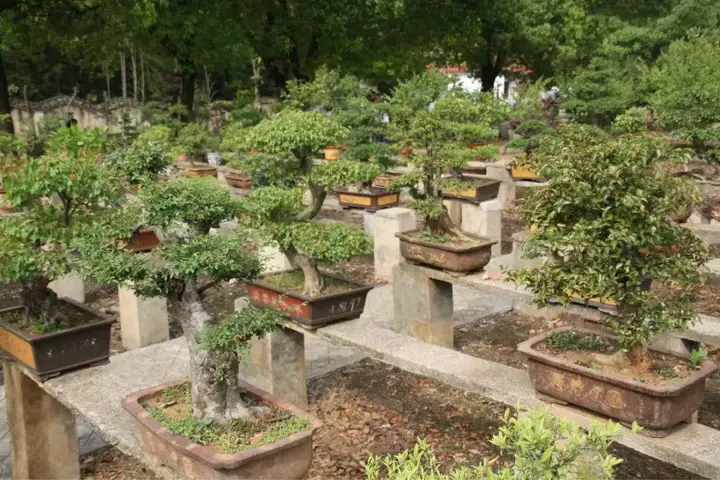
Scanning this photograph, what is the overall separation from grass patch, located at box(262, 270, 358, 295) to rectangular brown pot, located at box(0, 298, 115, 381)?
1.35m

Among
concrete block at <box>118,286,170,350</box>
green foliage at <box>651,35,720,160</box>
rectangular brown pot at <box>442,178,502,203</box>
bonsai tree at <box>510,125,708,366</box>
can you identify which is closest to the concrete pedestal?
concrete block at <box>118,286,170,350</box>

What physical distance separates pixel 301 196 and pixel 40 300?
192 centimetres

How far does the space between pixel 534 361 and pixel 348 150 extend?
25.6ft

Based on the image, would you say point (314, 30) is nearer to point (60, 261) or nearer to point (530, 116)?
point (530, 116)

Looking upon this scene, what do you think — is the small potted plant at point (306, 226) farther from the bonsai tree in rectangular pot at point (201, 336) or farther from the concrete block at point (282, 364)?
the bonsai tree in rectangular pot at point (201, 336)

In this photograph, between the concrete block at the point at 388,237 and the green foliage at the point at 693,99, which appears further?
the green foliage at the point at 693,99

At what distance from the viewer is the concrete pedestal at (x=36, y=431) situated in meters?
5.30

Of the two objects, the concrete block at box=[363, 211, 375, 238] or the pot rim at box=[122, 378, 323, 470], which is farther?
the concrete block at box=[363, 211, 375, 238]

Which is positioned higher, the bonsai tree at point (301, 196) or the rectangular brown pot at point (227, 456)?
the bonsai tree at point (301, 196)

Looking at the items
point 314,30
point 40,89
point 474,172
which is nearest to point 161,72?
point 40,89

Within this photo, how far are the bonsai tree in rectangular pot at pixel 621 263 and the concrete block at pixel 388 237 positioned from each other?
565 cm

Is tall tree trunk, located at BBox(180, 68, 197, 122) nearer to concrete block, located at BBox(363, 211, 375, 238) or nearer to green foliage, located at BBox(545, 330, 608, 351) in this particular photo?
concrete block, located at BBox(363, 211, 375, 238)

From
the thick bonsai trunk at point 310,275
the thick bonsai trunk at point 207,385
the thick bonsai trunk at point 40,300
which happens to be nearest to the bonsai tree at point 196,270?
the thick bonsai trunk at point 207,385

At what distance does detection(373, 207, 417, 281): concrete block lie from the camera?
981 cm
